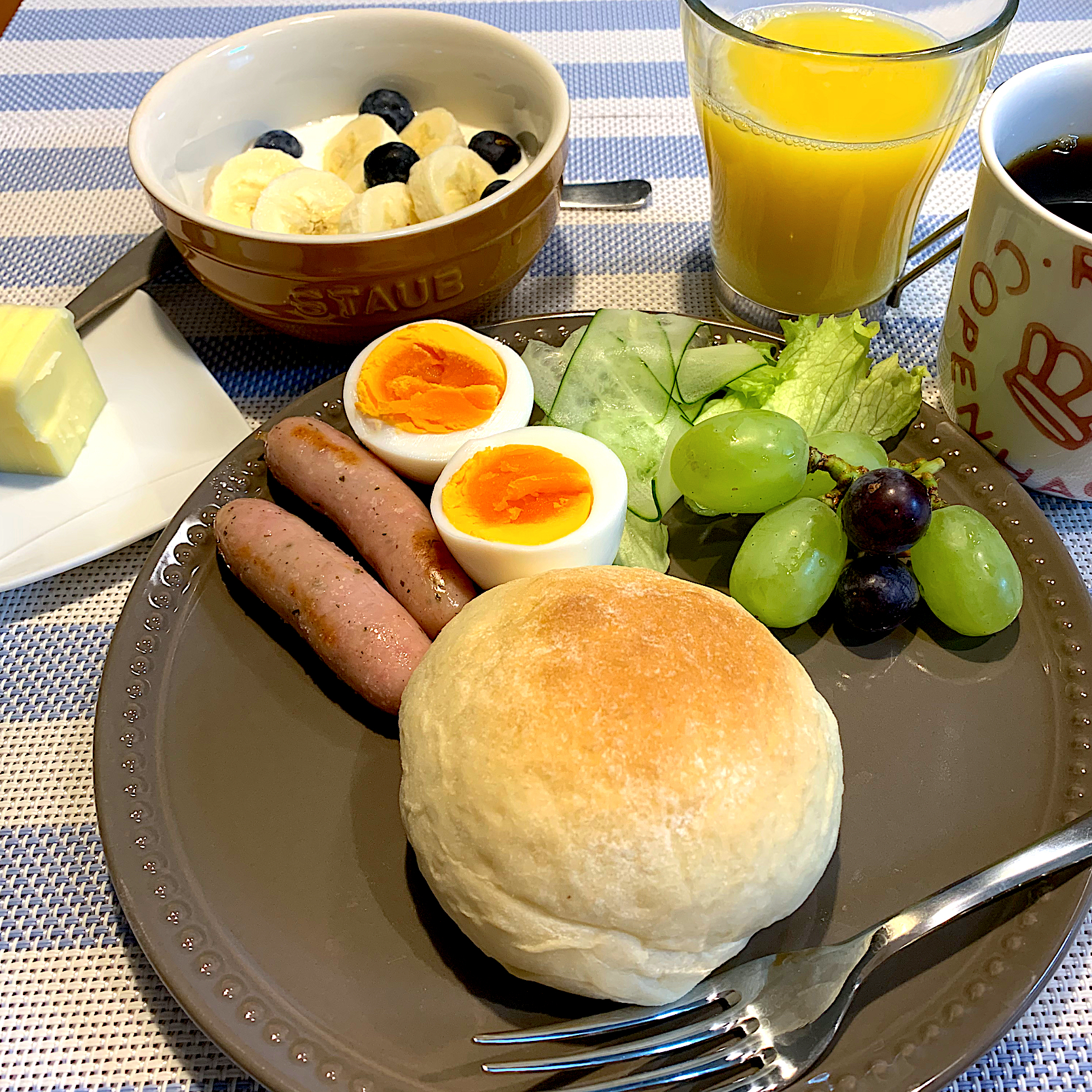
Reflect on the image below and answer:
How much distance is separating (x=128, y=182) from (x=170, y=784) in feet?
6.23

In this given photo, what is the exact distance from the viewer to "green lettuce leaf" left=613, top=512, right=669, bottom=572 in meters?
1.56

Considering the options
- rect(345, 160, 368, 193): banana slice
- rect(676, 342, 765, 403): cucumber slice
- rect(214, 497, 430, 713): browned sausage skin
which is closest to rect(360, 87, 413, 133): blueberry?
rect(345, 160, 368, 193): banana slice

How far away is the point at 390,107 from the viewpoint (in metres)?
2.15

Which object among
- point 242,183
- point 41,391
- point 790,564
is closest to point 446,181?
point 242,183

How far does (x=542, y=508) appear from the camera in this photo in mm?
1474

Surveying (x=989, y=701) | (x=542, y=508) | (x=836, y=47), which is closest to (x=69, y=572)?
(x=542, y=508)

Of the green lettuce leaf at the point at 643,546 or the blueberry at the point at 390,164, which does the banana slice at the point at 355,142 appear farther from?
the green lettuce leaf at the point at 643,546

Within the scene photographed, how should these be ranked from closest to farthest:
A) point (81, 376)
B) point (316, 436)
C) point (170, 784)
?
point (170, 784) < point (316, 436) < point (81, 376)

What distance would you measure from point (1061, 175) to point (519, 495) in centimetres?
111

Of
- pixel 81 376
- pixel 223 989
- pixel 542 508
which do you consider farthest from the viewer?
pixel 81 376

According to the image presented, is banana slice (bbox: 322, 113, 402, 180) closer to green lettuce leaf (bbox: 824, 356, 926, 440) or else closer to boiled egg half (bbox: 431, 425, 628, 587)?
boiled egg half (bbox: 431, 425, 628, 587)

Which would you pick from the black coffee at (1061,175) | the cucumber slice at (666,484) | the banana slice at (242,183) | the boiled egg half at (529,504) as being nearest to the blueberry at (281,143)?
the banana slice at (242,183)

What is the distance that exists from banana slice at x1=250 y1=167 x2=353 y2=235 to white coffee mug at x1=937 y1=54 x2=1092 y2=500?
4.24 ft

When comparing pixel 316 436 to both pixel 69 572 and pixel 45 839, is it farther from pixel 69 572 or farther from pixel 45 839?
pixel 45 839
